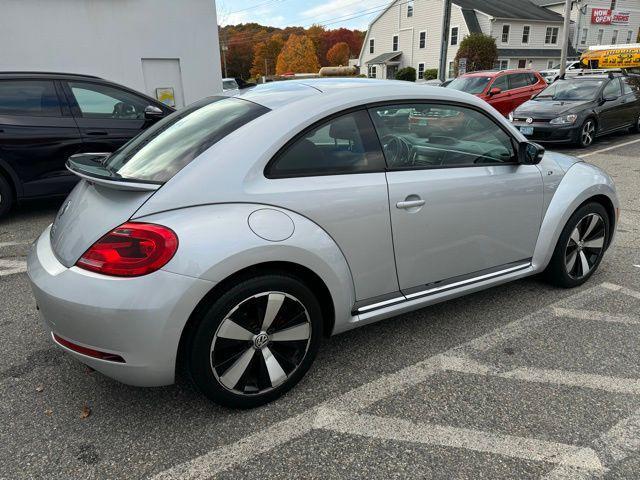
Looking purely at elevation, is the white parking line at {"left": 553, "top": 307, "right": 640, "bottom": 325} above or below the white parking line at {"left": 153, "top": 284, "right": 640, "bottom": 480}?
below

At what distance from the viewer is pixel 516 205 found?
309cm

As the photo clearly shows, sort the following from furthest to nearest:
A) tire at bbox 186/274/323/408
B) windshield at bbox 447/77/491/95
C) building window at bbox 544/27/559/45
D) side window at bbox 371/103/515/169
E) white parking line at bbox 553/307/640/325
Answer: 1. building window at bbox 544/27/559/45
2. windshield at bbox 447/77/491/95
3. white parking line at bbox 553/307/640/325
4. side window at bbox 371/103/515/169
5. tire at bbox 186/274/323/408

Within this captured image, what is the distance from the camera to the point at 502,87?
43.6ft

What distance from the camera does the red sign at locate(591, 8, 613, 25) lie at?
5062cm

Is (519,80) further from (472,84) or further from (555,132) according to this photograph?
(555,132)

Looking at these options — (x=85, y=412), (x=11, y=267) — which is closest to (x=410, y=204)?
(x=85, y=412)

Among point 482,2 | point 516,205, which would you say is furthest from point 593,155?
point 482,2

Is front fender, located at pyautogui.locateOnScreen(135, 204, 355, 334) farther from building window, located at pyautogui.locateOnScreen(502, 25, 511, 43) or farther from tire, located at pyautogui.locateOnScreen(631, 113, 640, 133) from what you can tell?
building window, located at pyautogui.locateOnScreen(502, 25, 511, 43)

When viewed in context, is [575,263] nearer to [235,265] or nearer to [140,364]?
[235,265]

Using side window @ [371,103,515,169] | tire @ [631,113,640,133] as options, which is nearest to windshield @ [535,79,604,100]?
tire @ [631,113,640,133]

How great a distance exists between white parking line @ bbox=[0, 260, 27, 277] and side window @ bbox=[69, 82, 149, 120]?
2.17 meters

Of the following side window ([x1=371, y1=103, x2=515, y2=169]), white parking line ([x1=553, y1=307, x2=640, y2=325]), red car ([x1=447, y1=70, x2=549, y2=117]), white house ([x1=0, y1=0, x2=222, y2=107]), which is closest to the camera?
side window ([x1=371, y1=103, x2=515, y2=169])

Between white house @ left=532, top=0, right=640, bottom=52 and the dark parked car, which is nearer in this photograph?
the dark parked car

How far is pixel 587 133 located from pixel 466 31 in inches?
1349
